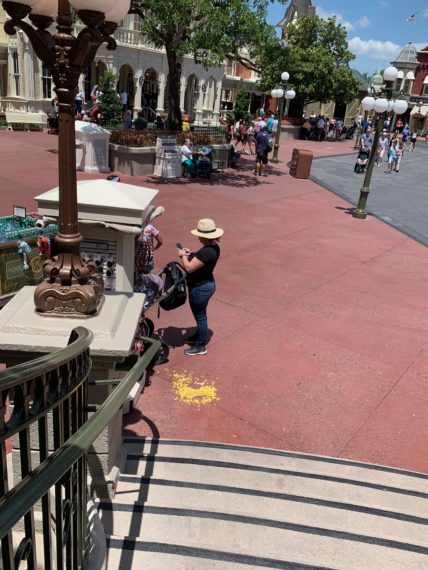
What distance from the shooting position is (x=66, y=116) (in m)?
3.26

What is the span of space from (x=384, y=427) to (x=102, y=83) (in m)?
22.2

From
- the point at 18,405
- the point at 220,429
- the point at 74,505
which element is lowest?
the point at 220,429

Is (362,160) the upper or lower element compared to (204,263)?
lower

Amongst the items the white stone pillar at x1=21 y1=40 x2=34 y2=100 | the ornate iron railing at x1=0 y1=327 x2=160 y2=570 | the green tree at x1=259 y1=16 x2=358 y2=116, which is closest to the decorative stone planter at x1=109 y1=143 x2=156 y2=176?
the white stone pillar at x1=21 y1=40 x2=34 y2=100

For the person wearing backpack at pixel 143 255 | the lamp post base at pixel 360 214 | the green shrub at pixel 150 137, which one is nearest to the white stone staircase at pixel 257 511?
the person wearing backpack at pixel 143 255

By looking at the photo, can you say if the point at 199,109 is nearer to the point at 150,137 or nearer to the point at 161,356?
the point at 150,137

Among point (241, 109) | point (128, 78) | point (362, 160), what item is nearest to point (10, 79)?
point (128, 78)

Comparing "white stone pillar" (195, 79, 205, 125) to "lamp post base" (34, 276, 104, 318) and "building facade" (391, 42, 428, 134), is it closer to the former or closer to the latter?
"building facade" (391, 42, 428, 134)

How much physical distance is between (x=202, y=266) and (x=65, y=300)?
2655mm

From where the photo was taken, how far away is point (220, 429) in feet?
16.3

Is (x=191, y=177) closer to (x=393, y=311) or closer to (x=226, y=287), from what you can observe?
(x=226, y=287)

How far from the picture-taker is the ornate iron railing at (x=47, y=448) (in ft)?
4.92

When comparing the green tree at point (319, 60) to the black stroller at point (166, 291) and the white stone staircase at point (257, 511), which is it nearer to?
the black stroller at point (166, 291)

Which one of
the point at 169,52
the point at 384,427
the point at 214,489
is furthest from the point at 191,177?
the point at 214,489
